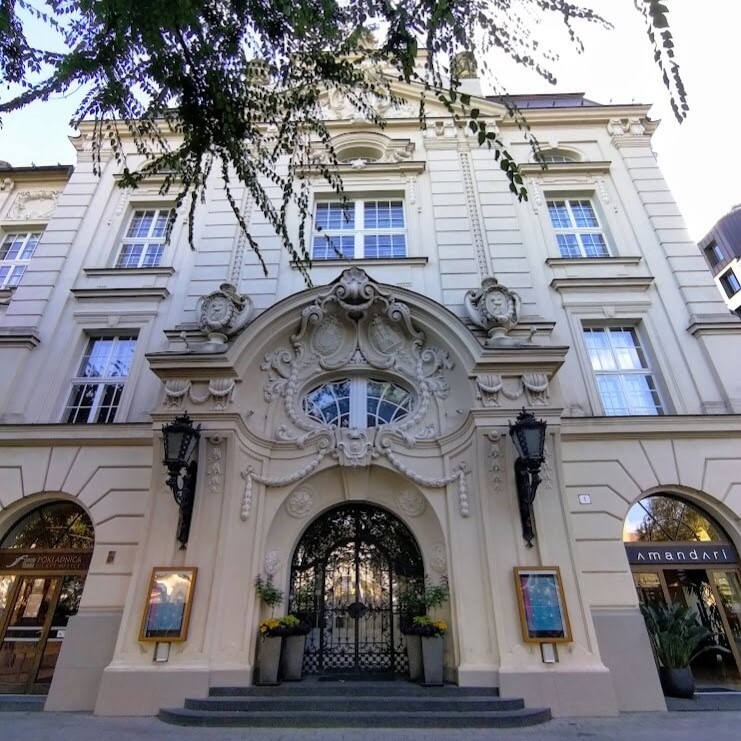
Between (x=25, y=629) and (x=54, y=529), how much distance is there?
161 centimetres

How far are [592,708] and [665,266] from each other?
901cm

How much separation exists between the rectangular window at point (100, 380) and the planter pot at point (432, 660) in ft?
23.1

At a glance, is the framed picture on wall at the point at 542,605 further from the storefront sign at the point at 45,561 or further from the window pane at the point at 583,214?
the window pane at the point at 583,214

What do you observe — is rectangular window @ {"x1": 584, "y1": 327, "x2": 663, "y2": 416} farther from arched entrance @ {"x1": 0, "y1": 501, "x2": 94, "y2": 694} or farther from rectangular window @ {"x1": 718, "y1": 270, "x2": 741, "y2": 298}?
rectangular window @ {"x1": 718, "y1": 270, "x2": 741, "y2": 298}

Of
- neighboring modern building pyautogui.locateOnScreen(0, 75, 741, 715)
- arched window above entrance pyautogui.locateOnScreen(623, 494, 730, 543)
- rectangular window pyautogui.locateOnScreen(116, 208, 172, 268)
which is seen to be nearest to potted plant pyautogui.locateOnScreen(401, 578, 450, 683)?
neighboring modern building pyautogui.locateOnScreen(0, 75, 741, 715)

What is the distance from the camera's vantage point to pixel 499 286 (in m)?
9.28

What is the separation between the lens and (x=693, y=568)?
308 inches

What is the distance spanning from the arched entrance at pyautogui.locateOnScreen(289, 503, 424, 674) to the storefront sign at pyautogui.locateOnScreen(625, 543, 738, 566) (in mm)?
3727

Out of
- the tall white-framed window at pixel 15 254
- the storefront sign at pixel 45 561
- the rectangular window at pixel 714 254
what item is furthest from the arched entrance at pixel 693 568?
the rectangular window at pixel 714 254

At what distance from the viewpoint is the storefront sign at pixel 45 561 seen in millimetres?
8070

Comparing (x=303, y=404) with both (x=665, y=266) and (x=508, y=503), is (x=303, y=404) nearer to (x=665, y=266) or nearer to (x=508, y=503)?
(x=508, y=503)

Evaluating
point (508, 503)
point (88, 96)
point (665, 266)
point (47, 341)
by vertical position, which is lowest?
point (508, 503)

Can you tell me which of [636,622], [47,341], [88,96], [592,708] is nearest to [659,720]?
[592,708]

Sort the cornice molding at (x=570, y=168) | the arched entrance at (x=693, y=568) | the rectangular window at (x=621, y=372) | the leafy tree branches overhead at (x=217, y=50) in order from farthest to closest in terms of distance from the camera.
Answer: the cornice molding at (x=570, y=168) → the rectangular window at (x=621, y=372) → the arched entrance at (x=693, y=568) → the leafy tree branches overhead at (x=217, y=50)
